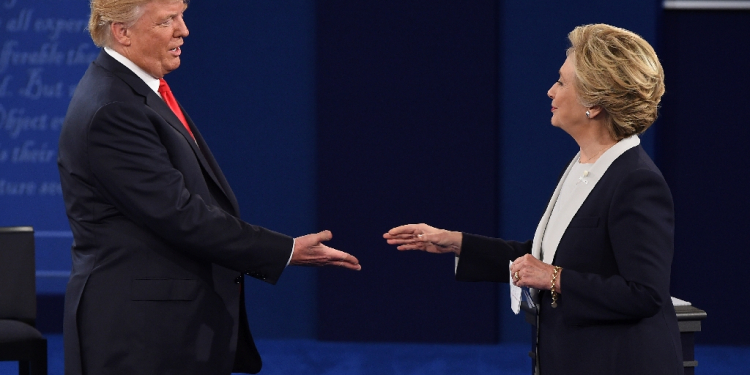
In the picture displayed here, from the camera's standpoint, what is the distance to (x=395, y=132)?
17.3 feet

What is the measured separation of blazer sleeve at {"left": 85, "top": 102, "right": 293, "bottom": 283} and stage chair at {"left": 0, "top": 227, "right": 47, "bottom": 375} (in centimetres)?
159

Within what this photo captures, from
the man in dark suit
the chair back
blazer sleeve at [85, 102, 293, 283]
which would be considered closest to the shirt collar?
the man in dark suit

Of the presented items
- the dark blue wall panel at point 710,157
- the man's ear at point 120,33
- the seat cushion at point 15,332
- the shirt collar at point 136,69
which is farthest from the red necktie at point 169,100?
the dark blue wall panel at point 710,157

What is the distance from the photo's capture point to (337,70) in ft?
17.4

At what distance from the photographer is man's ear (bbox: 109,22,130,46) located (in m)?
2.32

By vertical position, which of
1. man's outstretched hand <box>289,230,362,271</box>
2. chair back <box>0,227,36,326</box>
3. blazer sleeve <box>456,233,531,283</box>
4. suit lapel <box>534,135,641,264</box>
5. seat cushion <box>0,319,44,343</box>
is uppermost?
suit lapel <box>534,135,641,264</box>

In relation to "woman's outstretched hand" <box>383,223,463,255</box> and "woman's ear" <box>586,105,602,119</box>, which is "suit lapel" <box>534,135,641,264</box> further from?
"woman's outstretched hand" <box>383,223,463,255</box>

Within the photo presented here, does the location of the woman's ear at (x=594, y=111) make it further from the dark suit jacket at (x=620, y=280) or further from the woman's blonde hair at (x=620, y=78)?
the dark suit jacket at (x=620, y=280)

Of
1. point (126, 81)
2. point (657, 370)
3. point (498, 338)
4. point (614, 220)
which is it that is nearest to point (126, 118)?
point (126, 81)

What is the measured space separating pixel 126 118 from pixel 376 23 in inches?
127

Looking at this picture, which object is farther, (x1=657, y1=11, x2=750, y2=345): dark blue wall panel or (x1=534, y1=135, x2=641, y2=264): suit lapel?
(x1=657, y1=11, x2=750, y2=345): dark blue wall panel

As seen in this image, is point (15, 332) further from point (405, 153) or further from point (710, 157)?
point (710, 157)

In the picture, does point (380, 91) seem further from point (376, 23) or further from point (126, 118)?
point (126, 118)

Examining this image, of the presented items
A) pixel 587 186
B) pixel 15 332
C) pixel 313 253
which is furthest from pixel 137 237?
pixel 15 332
